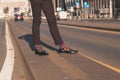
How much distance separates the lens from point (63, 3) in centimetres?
14925

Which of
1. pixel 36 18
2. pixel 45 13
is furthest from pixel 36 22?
pixel 45 13

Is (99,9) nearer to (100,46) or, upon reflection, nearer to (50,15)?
(100,46)

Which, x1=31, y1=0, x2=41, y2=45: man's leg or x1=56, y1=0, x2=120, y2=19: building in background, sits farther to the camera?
x1=56, y1=0, x2=120, y2=19: building in background

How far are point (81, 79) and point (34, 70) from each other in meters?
1.38

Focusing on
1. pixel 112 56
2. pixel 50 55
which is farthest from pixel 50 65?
pixel 112 56

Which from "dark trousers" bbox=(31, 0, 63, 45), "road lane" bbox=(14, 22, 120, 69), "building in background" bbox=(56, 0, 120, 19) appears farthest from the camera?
"building in background" bbox=(56, 0, 120, 19)

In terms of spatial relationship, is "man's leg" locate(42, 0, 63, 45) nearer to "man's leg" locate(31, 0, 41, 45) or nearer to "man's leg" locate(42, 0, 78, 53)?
"man's leg" locate(42, 0, 78, 53)

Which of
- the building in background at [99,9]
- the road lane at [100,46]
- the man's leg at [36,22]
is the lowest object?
the building in background at [99,9]

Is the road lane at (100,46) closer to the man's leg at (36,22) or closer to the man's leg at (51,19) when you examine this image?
the man's leg at (51,19)

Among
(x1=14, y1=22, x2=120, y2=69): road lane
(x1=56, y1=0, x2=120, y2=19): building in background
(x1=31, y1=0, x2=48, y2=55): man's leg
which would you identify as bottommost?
(x1=56, y1=0, x2=120, y2=19): building in background

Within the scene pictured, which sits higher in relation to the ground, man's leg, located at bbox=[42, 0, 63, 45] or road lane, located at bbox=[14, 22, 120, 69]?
man's leg, located at bbox=[42, 0, 63, 45]

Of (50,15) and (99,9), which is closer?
(50,15)

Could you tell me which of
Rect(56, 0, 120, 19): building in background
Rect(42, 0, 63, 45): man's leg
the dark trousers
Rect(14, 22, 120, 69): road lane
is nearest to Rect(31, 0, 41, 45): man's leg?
the dark trousers

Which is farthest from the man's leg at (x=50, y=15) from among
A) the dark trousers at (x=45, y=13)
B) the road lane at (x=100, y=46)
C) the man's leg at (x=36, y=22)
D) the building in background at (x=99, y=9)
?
the building in background at (x=99, y=9)
